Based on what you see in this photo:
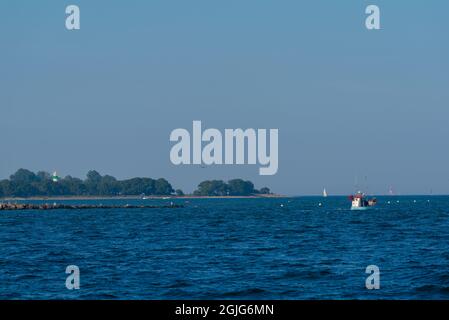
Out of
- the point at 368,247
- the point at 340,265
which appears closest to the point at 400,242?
the point at 368,247

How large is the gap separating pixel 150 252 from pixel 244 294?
2542cm

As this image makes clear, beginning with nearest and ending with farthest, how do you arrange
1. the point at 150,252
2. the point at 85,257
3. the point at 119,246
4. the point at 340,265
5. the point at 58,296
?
the point at 58,296 < the point at 340,265 < the point at 85,257 < the point at 150,252 < the point at 119,246

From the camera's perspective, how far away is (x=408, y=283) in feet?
138

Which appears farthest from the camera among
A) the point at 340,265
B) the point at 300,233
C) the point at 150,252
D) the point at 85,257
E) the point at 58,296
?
the point at 300,233

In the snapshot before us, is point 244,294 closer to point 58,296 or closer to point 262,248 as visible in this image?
point 58,296

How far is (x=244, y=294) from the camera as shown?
38188mm

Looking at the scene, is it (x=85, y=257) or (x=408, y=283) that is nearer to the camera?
(x=408, y=283)

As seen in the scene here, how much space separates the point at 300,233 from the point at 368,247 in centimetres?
2173

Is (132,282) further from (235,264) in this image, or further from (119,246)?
(119,246)

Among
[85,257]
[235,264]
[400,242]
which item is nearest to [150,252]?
[85,257]
